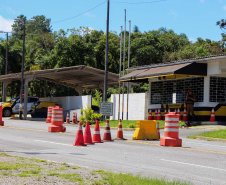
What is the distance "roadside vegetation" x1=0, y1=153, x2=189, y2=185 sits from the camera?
24.0 ft

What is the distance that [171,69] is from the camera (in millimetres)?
27172

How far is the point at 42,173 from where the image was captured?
26.7 ft

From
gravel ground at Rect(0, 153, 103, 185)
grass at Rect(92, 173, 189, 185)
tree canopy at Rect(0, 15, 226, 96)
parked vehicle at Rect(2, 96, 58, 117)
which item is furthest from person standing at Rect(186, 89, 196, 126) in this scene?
tree canopy at Rect(0, 15, 226, 96)

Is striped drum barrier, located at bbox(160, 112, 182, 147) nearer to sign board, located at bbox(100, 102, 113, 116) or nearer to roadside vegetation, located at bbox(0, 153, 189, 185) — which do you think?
roadside vegetation, located at bbox(0, 153, 189, 185)

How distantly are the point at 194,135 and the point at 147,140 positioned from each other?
153 inches

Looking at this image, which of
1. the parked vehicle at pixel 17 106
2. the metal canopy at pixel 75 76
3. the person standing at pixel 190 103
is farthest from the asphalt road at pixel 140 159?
the parked vehicle at pixel 17 106

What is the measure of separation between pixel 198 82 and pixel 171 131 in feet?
44.2

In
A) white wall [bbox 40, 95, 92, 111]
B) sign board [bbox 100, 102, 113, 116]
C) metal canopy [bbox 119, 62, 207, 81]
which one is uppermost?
metal canopy [bbox 119, 62, 207, 81]

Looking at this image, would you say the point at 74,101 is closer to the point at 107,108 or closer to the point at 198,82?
the point at 107,108

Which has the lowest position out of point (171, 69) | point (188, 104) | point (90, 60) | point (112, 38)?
point (188, 104)

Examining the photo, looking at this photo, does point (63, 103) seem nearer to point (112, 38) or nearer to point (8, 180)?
point (112, 38)

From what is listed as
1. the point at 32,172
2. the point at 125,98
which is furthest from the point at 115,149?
the point at 125,98

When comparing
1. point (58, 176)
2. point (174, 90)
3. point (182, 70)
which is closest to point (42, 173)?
point (58, 176)

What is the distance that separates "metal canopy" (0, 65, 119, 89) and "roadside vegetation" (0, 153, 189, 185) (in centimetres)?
2668
